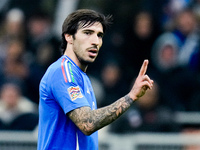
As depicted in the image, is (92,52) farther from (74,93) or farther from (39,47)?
(39,47)

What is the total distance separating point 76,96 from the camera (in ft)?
15.3

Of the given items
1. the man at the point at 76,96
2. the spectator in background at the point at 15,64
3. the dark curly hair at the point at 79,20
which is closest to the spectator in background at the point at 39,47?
the spectator in background at the point at 15,64

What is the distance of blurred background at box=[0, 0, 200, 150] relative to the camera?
28.7ft

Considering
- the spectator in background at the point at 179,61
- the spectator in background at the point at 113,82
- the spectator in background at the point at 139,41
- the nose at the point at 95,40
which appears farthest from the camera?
the spectator in background at the point at 139,41

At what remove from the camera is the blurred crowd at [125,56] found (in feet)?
30.0

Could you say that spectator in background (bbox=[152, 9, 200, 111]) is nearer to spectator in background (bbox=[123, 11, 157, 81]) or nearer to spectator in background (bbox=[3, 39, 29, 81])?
spectator in background (bbox=[123, 11, 157, 81])

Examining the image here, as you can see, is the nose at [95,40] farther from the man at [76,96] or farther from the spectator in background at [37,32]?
the spectator in background at [37,32]

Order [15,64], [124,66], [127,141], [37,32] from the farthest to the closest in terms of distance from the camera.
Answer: [37,32]
[124,66]
[15,64]
[127,141]

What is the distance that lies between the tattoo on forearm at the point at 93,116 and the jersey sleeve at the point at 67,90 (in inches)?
2.6

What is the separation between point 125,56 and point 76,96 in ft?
21.1

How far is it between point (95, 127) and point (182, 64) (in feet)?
21.2

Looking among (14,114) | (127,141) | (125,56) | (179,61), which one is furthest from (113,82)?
(14,114)

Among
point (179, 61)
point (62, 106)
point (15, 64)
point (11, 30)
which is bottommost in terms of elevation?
point (62, 106)

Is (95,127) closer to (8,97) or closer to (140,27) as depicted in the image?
(8,97)
